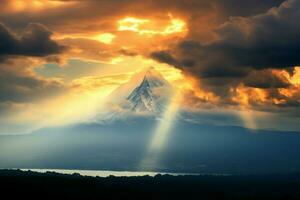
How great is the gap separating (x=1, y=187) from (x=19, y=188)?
543 cm

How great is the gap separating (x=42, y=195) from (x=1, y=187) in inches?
491

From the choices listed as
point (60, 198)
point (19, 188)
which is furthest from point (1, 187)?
point (60, 198)

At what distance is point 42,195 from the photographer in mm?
195500

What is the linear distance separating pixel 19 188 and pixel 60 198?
1285cm

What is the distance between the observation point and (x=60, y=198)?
7820 inches

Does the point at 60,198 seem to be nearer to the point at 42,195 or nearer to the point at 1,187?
the point at 42,195

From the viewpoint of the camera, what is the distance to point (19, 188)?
196 m

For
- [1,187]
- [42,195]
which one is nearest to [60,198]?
[42,195]

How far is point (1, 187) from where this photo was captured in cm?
19412

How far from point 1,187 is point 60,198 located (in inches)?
715

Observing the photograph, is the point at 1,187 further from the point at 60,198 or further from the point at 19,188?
the point at 60,198
